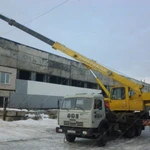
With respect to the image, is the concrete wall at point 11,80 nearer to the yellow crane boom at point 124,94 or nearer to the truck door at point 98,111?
the yellow crane boom at point 124,94

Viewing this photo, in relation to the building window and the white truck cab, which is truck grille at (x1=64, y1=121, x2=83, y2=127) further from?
the building window

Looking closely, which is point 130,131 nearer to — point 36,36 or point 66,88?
point 36,36

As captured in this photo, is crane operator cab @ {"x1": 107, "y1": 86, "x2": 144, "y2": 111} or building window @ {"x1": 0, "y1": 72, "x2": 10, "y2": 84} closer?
crane operator cab @ {"x1": 107, "y1": 86, "x2": 144, "y2": 111}

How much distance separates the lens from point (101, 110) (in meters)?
14.3

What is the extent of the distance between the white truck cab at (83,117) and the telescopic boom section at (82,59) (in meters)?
3.65

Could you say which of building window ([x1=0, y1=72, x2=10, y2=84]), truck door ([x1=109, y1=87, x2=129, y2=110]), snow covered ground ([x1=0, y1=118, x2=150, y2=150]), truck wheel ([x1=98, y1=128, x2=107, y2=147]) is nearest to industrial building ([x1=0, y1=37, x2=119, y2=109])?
building window ([x1=0, y1=72, x2=10, y2=84])

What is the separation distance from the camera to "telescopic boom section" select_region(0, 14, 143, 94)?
17453 millimetres

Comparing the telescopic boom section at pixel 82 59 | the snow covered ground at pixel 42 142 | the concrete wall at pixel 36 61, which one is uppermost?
the concrete wall at pixel 36 61

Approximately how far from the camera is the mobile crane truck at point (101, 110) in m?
13.6

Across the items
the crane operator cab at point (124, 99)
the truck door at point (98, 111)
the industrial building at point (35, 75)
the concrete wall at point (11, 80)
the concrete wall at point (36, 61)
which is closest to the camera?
the truck door at point (98, 111)

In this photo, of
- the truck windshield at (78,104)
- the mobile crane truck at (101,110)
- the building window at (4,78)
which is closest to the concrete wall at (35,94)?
the building window at (4,78)

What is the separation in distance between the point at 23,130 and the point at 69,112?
4.90 meters

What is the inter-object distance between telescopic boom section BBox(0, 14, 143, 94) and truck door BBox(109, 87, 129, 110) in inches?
23.3

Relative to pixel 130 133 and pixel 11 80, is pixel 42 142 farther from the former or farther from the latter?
pixel 11 80
